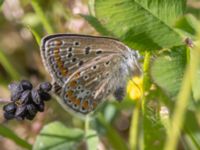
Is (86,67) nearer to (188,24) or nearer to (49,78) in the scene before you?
(188,24)

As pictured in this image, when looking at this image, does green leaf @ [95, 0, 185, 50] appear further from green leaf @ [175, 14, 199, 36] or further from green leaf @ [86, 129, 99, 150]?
green leaf @ [86, 129, 99, 150]

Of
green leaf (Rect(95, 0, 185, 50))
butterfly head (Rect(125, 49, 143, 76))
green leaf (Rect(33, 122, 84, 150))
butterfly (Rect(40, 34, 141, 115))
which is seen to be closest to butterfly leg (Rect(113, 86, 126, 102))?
butterfly (Rect(40, 34, 141, 115))

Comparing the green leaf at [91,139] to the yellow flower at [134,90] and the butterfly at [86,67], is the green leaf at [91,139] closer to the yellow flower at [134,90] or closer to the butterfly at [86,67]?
the butterfly at [86,67]

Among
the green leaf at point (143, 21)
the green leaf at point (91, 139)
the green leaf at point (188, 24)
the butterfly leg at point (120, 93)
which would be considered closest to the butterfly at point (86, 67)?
the butterfly leg at point (120, 93)

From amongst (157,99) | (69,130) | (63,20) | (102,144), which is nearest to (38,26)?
(63,20)

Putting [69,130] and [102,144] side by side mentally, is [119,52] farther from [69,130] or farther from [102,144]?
[102,144]
